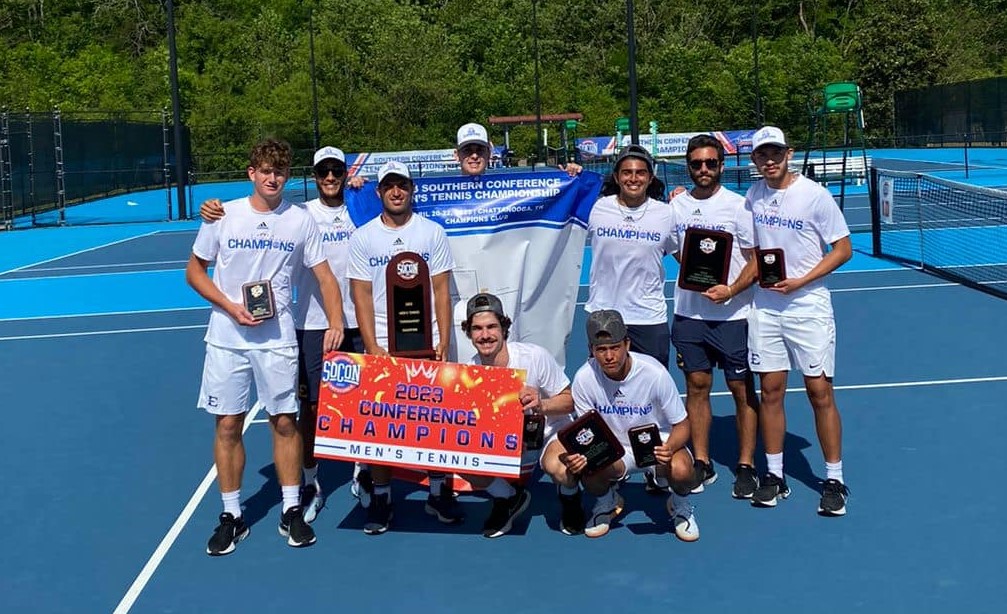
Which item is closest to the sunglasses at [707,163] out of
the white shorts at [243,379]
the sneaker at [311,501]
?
the white shorts at [243,379]

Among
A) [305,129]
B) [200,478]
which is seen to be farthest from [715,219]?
[305,129]

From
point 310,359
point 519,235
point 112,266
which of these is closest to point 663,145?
Result: point 112,266

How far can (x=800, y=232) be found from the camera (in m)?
6.96

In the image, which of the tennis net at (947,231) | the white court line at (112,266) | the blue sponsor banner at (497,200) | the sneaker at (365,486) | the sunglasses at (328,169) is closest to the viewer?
the sneaker at (365,486)

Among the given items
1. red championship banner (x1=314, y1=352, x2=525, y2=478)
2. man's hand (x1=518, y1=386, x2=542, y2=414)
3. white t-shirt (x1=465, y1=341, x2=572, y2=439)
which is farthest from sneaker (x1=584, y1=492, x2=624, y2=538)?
man's hand (x1=518, y1=386, x2=542, y2=414)

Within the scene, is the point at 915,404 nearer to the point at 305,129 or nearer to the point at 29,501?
the point at 29,501

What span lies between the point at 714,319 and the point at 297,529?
2.67 metres

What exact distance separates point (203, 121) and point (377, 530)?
61.0 m

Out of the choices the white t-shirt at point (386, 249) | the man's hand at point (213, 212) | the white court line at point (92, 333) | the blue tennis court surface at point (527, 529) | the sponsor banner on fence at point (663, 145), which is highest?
the sponsor banner on fence at point (663, 145)

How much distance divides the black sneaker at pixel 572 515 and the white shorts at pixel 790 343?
4.23ft

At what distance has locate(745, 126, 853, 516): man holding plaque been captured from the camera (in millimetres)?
6934

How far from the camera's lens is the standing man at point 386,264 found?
694 cm

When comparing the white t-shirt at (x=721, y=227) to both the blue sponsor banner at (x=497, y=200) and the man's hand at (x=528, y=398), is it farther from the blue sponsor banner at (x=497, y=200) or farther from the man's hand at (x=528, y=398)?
the man's hand at (x=528, y=398)

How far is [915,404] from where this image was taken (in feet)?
30.9
